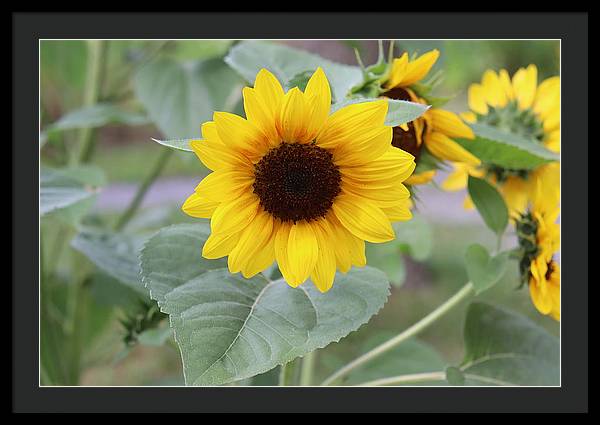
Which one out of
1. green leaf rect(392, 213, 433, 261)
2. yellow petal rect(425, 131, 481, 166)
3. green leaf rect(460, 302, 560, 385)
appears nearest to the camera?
yellow petal rect(425, 131, 481, 166)

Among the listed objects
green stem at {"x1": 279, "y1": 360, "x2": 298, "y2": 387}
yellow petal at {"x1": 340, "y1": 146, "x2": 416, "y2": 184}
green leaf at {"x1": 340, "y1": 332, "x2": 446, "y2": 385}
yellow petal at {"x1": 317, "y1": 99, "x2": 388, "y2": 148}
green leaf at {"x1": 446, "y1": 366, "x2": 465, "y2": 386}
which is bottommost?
green leaf at {"x1": 340, "y1": 332, "x2": 446, "y2": 385}

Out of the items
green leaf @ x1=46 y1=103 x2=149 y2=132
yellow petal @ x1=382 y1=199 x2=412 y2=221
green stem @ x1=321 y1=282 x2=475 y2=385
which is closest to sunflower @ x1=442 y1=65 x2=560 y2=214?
green stem @ x1=321 y1=282 x2=475 y2=385

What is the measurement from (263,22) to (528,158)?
0.74ft

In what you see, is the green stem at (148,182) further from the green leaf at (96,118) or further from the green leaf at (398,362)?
the green leaf at (398,362)

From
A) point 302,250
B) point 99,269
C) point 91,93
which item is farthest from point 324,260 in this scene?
point 91,93

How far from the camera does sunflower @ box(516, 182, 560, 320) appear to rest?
0.52m

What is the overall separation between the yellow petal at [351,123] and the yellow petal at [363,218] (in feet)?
0.11

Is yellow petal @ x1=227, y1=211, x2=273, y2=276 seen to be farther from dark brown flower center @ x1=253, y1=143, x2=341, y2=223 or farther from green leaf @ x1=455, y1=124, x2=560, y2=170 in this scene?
green leaf @ x1=455, y1=124, x2=560, y2=170

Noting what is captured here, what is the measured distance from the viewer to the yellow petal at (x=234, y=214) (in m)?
0.40

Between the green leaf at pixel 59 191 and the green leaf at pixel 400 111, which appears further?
the green leaf at pixel 59 191

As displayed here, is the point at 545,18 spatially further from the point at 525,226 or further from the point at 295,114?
the point at 295,114

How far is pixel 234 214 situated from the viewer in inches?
16.3

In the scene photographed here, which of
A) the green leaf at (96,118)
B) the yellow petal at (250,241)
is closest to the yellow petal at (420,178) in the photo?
the yellow petal at (250,241)

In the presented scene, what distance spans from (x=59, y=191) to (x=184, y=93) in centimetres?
21
